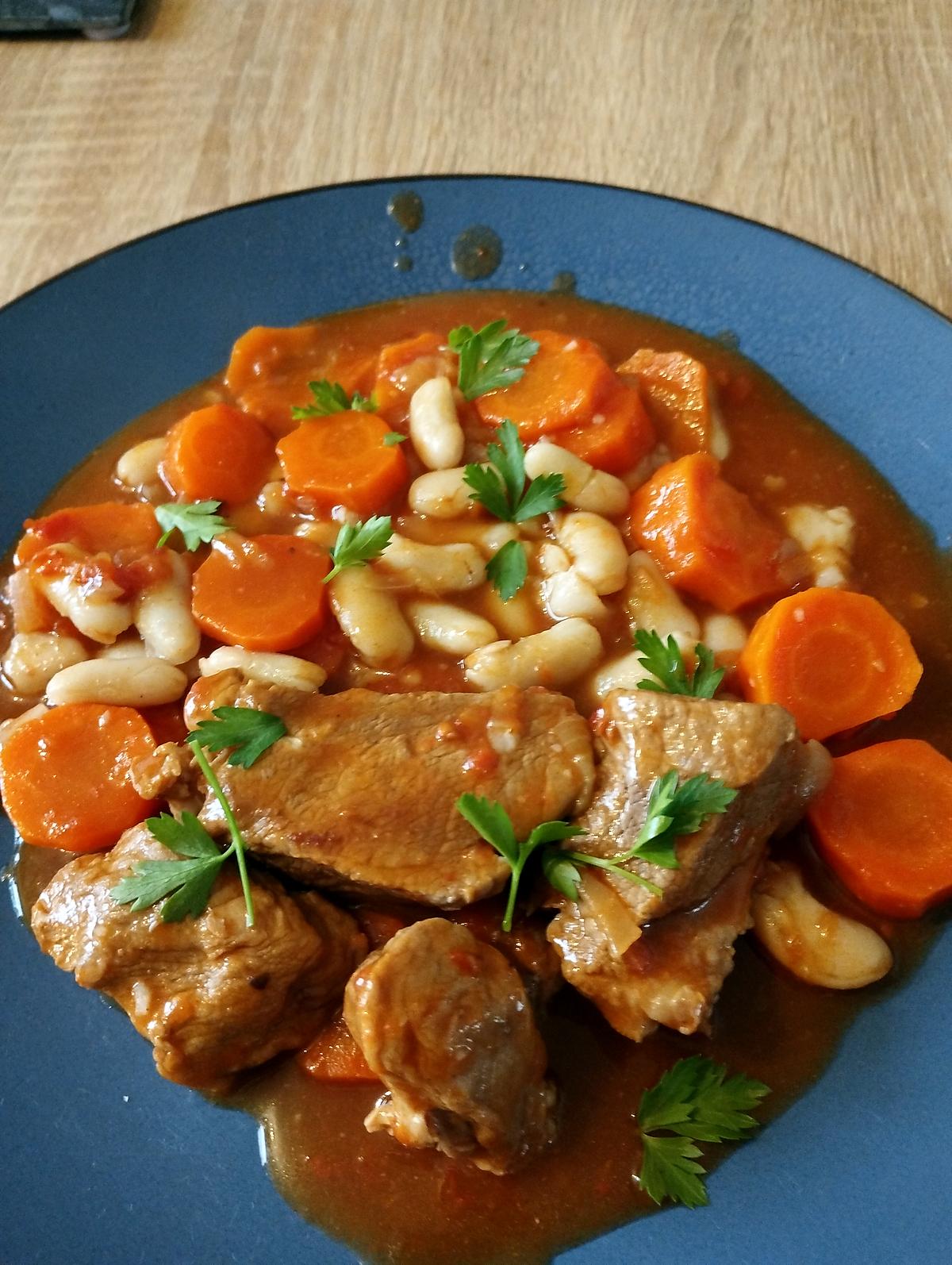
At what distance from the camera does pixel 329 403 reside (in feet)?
9.60

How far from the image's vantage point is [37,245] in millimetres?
3725

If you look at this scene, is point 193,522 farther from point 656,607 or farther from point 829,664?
point 829,664

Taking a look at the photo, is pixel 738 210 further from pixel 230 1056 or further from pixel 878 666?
pixel 230 1056

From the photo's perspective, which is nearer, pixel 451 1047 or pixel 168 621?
pixel 451 1047

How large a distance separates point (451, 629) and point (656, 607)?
0.52 meters

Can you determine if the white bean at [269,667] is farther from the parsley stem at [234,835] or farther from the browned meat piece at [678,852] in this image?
the browned meat piece at [678,852]

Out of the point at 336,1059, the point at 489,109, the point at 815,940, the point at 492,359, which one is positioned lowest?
the point at 336,1059

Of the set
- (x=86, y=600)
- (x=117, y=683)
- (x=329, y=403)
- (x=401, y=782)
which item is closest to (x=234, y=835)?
(x=401, y=782)

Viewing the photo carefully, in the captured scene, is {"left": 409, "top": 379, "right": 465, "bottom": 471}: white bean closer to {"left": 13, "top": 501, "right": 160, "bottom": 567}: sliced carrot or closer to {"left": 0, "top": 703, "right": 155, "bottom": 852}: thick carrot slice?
{"left": 13, "top": 501, "right": 160, "bottom": 567}: sliced carrot

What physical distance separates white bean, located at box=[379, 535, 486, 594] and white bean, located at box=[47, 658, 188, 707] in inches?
23.7

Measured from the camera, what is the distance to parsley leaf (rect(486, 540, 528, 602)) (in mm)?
2611

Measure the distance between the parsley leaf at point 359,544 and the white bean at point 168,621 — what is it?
37cm

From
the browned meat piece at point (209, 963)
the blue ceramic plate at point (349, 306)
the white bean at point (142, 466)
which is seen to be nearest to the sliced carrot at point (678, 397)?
the blue ceramic plate at point (349, 306)

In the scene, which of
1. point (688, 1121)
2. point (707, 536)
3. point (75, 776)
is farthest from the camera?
point (707, 536)
